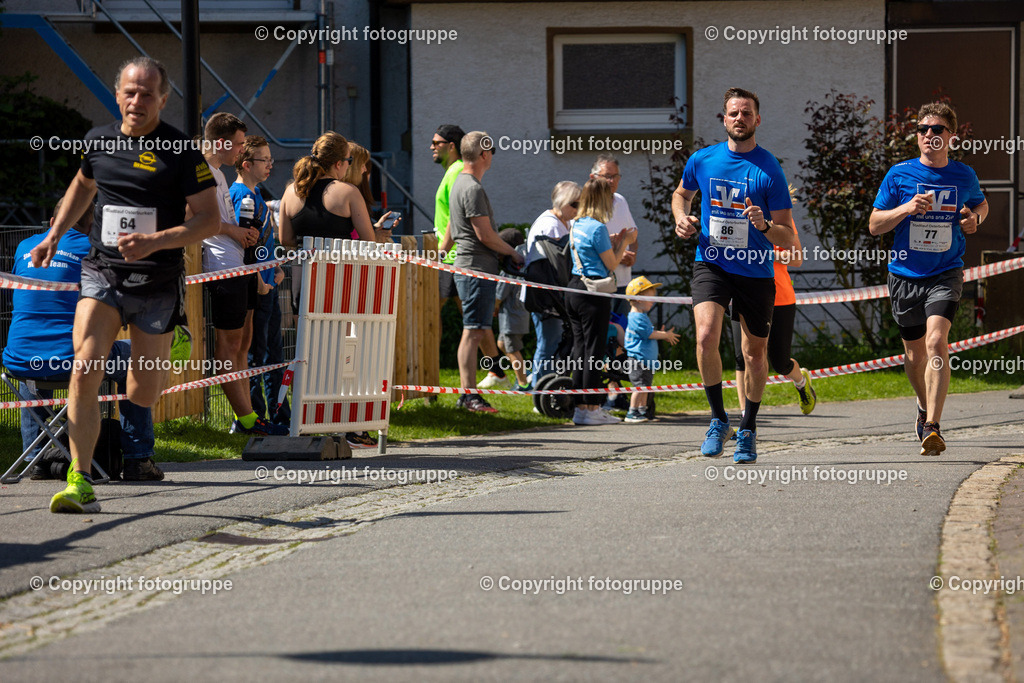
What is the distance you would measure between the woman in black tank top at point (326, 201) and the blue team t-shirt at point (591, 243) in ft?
6.79

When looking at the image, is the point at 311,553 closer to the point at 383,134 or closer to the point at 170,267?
the point at 170,267

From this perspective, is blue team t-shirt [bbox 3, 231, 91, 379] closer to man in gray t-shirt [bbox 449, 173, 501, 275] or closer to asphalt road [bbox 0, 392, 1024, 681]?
asphalt road [bbox 0, 392, 1024, 681]

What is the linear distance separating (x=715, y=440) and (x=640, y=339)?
2772 mm

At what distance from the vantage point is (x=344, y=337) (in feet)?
28.9

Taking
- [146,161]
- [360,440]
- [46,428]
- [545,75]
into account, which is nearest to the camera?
[146,161]

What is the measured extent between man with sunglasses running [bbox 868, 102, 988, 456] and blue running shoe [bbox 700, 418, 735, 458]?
3.93 feet

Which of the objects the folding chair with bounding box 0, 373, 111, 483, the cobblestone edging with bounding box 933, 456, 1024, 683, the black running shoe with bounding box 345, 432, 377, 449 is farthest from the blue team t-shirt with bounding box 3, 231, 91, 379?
the cobblestone edging with bounding box 933, 456, 1024, 683

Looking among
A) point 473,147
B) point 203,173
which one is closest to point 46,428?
point 203,173

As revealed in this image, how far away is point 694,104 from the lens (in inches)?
672

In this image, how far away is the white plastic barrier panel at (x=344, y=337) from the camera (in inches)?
335

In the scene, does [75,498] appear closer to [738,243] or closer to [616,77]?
Answer: [738,243]

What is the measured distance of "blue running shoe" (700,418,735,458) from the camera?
816 cm

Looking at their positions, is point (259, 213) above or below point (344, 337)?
above

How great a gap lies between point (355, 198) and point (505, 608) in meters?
5.16
